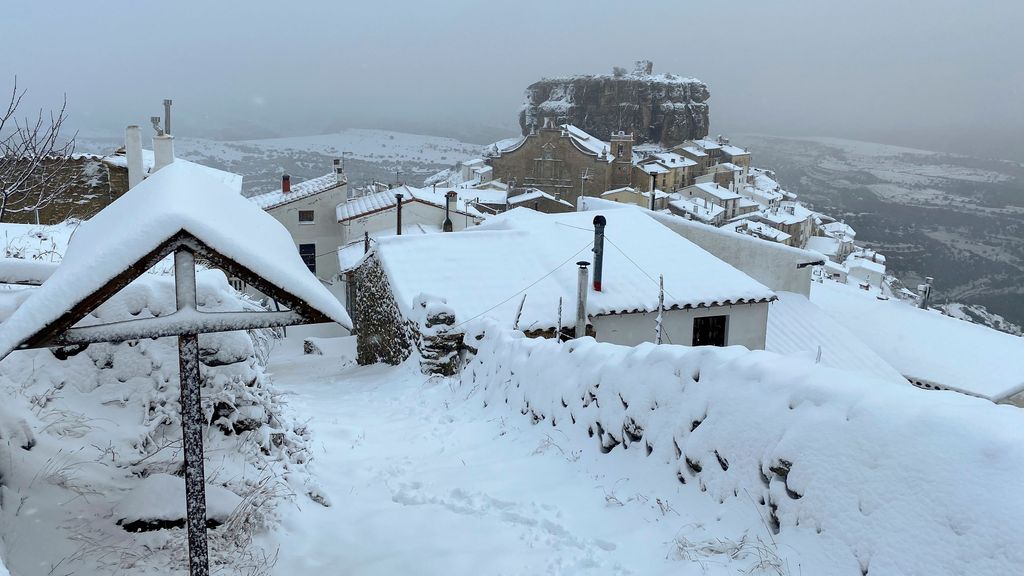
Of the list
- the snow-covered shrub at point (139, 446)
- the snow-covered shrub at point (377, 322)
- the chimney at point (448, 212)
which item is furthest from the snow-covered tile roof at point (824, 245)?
the snow-covered shrub at point (139, 446)

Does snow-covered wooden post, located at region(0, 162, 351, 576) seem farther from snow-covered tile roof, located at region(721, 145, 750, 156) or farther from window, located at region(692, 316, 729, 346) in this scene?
snow-covered tile roof, located at region(721, 145, 750, 156)

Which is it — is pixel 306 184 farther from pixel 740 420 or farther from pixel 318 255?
pixel 740 420

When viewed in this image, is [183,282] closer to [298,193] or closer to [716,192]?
[298,193]

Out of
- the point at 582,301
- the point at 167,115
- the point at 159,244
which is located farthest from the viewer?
the point at 167,115

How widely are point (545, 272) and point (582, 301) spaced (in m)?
2.08

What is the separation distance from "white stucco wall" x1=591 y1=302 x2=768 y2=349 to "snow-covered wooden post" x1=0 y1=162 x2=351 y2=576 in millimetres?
10016

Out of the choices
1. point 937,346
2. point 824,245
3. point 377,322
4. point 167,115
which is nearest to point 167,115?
point 167,115

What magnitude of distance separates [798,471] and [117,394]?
4.97 m

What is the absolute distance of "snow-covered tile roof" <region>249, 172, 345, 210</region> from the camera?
106ft

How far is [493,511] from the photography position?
490cm

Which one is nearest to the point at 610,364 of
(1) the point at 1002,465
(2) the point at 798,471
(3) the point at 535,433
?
(3) the point at 535,433

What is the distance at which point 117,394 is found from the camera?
523 cm

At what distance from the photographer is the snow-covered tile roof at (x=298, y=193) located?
32.2 m

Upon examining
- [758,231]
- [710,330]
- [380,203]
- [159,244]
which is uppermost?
Answer: [159,244]
